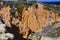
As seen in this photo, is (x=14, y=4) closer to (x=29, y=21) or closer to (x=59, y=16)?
(x=29, y=21)

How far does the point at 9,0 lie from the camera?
12719 millimetres

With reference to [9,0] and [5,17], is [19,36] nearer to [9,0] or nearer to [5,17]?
[5,17]

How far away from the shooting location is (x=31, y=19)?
38.2 feet

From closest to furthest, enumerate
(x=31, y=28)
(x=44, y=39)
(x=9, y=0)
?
(x=44, y=39)
(x=31, y=28)
(x=9, y=0)

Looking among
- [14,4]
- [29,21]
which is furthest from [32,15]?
[14,4]

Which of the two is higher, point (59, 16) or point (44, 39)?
point (59, 16)

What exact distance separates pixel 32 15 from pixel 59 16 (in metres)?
1.35

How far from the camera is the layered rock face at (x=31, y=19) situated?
11.4 m

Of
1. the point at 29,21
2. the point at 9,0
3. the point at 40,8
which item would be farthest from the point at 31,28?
the point at 9,0

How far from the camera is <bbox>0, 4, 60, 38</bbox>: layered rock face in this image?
448 inches

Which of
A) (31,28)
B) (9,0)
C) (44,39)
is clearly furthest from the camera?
(9,0)

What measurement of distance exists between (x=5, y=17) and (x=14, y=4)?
90 cm

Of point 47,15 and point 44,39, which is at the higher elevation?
point 47,15

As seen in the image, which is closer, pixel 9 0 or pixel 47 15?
pixel 47 15
